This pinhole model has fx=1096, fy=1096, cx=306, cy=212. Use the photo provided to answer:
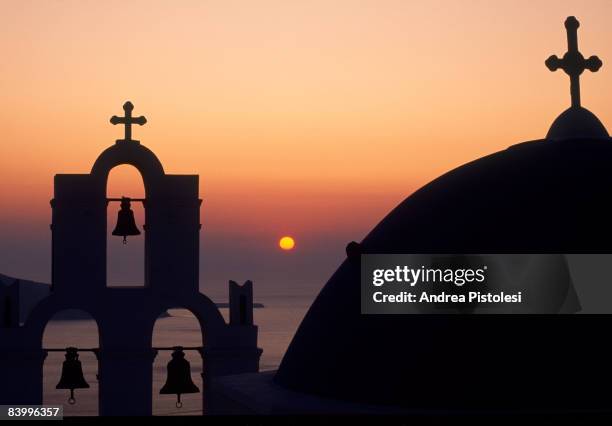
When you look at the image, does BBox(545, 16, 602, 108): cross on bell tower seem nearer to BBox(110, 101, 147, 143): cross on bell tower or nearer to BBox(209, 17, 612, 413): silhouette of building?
BBox(209, 17, 612, 413): silhouette of building

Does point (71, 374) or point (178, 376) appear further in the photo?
point (178, 376)

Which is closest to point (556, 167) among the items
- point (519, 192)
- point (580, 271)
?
point (519, 192)

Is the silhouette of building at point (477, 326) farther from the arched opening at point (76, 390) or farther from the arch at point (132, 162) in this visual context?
the arched opening at point (76, 390)

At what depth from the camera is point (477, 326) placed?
591 inches

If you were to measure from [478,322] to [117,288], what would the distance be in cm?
720

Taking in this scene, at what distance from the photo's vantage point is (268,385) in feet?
57.6

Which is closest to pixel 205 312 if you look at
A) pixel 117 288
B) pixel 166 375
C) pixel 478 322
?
pixel 117 288

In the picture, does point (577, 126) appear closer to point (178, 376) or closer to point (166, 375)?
point (178, 376)

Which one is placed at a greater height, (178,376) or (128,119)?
(128,119)

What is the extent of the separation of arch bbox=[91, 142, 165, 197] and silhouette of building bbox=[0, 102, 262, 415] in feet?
0.06

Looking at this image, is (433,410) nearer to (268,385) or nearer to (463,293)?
(463,293)

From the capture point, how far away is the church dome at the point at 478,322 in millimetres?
14438

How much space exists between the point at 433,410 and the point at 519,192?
361 centimetres

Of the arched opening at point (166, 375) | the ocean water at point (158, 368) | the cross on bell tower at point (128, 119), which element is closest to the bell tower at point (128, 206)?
the cross on bell tower at point (128, 119)
